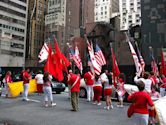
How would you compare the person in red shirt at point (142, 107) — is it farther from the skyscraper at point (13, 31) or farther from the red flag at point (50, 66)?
the skyscraper at point (13, 31)

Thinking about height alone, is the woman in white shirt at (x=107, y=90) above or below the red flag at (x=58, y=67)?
below

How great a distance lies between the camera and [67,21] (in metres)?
100

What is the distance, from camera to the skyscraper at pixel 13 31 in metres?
86.5

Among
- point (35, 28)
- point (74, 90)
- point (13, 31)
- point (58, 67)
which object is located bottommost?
point (74, 90)

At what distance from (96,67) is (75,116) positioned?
4730 millimetres

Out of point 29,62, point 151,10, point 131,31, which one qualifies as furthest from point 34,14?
point 151,10

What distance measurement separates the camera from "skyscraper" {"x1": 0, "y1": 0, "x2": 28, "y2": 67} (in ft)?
284

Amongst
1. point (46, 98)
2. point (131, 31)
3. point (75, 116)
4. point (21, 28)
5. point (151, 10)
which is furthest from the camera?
point (21, 28)

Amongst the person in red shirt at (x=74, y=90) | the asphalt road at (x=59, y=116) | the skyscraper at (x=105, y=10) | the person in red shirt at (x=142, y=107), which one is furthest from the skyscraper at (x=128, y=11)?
the person in red shirt at (x=142, y=107)

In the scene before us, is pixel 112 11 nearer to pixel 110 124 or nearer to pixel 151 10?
pixel 151 10

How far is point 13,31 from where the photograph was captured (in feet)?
302

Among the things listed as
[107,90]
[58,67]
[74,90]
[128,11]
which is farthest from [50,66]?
[128,11]

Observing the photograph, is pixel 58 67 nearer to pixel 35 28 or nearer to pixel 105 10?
pixel 35 28

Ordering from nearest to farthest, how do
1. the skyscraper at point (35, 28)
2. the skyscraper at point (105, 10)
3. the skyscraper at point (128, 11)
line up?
the skyscraper at point (35, 28) < the skyscraper at point (128, 11) < the skyscraper at point (105, 10)
